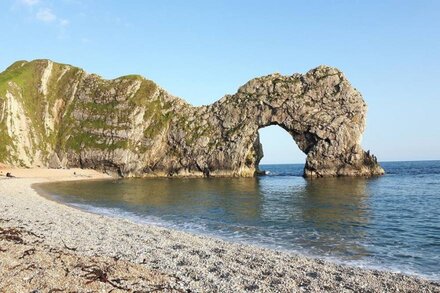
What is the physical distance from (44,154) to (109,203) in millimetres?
90272

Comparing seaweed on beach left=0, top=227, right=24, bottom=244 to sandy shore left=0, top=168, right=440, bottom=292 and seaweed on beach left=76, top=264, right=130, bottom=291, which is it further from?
seaweed on beach left=76, top=264, right=130, bottom=291

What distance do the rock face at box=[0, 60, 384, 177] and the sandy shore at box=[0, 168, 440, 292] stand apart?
3711 inches

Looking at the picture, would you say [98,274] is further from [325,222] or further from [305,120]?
[305,120]

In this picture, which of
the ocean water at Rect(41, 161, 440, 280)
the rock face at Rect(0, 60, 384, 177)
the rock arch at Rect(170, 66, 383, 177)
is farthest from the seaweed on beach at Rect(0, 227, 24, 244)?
the rock face at Rect(0, 60, 384, 177)

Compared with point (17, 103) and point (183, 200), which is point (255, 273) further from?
point (17, 103)

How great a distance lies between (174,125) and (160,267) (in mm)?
114773

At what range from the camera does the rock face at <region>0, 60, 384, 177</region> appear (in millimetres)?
113500

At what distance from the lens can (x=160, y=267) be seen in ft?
57.6

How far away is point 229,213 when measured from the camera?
40500 mm

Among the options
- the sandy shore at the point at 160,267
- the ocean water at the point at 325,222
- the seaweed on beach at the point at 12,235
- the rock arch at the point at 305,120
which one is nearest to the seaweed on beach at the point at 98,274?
the sandy shore at the point at 160,267

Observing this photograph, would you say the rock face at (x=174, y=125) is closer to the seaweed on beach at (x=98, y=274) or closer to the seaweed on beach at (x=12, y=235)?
the seaweed on beach at (x=12, y=235)

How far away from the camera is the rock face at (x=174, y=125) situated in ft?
372

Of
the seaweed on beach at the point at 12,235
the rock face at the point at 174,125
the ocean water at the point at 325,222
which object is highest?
the rock face at the point at 174,125

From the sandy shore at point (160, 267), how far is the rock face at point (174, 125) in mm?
A: 94258
